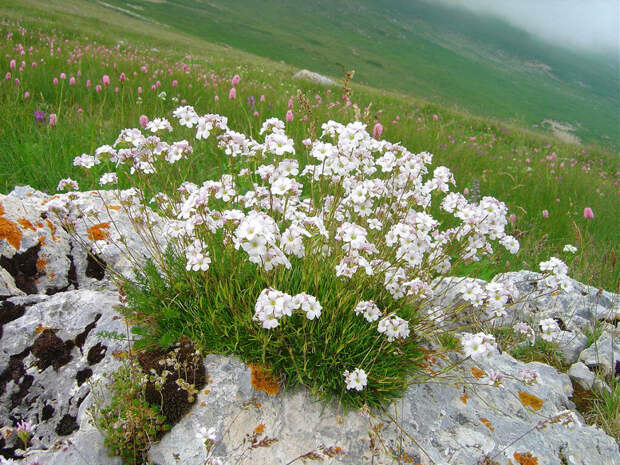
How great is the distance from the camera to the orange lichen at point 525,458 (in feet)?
8.14

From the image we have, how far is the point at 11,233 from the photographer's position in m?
3.24

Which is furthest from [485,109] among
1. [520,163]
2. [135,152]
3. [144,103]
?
[135,152]

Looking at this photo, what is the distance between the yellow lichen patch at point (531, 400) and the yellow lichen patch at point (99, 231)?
4.01m

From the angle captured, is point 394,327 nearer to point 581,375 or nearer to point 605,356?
point 581,375

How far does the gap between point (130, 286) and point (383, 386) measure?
7.07ft

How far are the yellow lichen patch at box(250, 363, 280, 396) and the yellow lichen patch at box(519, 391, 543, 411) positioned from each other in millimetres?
1970

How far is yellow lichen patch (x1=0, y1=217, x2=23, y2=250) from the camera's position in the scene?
3.21m

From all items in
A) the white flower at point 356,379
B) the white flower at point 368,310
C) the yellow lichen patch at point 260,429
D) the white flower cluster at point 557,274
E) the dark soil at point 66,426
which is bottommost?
the dark soil at point 66,426

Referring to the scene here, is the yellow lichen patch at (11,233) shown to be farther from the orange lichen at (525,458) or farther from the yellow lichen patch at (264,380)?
the orange lichen at (525,458)

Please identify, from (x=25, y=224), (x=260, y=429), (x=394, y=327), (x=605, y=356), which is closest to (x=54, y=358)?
(x=25, y=224)

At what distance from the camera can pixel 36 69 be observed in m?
8.21

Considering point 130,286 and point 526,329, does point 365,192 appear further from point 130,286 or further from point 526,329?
point 130,286

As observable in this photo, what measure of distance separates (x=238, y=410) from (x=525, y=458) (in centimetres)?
195

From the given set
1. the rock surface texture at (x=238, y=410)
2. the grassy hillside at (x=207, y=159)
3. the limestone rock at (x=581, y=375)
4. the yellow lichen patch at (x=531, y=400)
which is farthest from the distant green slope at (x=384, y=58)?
the rock surface texture at (x=238, y=410)
